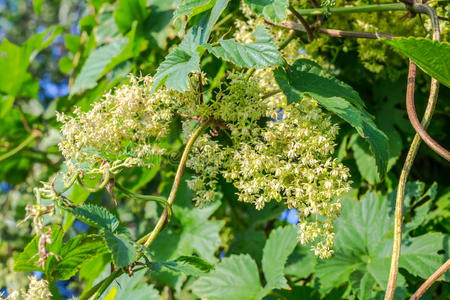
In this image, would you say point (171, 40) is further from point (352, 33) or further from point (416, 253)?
point (416, 253)

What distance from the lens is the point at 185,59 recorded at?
98 cm

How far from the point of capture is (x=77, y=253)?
0.97 metres

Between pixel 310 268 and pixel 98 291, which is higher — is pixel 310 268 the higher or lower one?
the lower one

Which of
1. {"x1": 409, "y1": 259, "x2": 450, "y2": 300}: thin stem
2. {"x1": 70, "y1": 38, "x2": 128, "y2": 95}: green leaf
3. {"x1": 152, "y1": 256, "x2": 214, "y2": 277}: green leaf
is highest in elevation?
{"x1": 70, "y1": 38, "x2": 128, "y2": 95}: green leaf

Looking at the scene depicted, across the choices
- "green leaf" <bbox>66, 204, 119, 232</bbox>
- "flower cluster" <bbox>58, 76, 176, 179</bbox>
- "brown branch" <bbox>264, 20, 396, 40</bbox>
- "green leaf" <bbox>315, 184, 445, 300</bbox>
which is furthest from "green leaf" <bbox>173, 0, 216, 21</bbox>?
"green leaf" <bbox>315, 184, 445, 300</bbox>

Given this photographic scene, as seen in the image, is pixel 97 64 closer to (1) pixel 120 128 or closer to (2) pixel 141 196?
(1) pixel 120 128

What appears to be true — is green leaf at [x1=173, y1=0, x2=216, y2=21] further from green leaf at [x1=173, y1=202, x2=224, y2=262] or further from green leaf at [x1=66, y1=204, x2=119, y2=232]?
green leaf at [x1=173, y1=202, x2=224, y2=262]

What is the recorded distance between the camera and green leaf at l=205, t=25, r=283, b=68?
0.92 m

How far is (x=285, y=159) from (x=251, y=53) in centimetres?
21

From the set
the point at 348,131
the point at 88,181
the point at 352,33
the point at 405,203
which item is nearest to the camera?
the point at 88,181

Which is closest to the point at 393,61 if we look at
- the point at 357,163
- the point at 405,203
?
the point at 357,163

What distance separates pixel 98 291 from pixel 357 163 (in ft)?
3.11

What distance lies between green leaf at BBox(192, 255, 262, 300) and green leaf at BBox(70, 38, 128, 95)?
77 cm

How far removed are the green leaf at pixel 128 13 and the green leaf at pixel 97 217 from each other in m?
0.99
